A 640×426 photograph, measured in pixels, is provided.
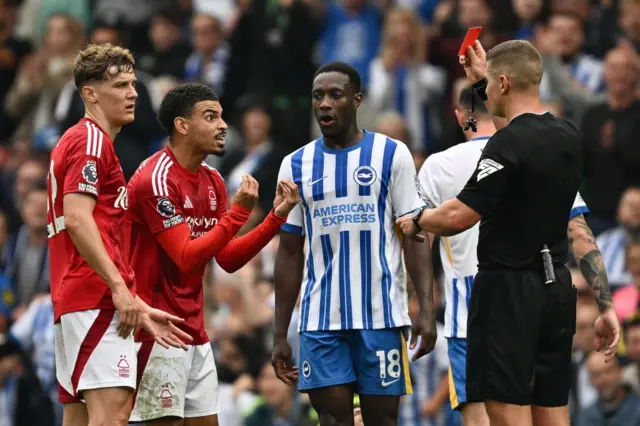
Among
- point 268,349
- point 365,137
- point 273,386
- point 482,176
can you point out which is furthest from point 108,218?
point 268,349

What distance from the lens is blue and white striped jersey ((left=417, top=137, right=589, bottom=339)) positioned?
29.4 feet

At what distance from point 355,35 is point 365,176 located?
7.81m

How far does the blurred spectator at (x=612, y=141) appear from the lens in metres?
13.4

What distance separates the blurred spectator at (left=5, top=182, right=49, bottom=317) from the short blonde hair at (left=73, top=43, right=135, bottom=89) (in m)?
6.94

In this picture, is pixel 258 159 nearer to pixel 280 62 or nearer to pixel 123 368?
pixel 280 62

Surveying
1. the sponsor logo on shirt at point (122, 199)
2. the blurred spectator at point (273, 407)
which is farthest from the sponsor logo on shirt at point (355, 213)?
the blurred spectator at point (273, 407)

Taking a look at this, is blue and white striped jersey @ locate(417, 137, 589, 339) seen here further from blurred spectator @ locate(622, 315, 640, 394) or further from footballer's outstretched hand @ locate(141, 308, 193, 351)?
blurred spectator @ locate(622, 315, 640, 394)

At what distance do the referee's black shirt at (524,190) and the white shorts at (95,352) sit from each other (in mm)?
2214

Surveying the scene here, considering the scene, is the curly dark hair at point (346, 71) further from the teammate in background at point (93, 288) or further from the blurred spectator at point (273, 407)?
the blurred spectator at point (273, 407)

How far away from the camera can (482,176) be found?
754 centimetres

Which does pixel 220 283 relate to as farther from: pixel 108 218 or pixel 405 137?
pixel 108 218

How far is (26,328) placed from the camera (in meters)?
14.4

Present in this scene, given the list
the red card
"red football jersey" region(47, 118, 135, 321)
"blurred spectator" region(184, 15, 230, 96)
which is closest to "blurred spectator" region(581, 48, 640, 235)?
"blurred spectator" region(184, 15, 230, 96)

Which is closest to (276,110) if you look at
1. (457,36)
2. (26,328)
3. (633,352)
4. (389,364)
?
(457,36)
